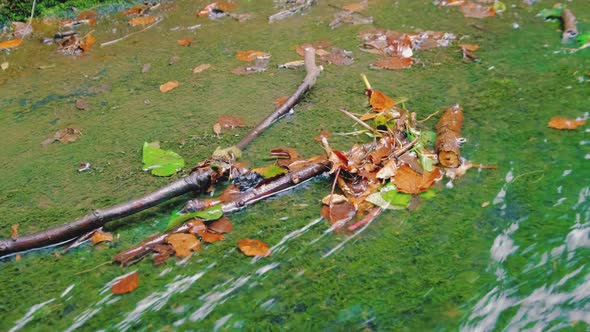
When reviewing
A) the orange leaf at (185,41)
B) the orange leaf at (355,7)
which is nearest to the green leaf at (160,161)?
the orange leaf at (185,41)

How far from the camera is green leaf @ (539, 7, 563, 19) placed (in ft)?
12.0

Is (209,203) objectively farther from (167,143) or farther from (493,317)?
(493,317)

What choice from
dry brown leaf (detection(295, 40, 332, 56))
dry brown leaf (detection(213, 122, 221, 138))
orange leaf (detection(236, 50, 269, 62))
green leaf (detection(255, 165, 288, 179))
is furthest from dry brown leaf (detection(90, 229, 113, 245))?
dry brown leaf (detection(295, 40, 332, 56))

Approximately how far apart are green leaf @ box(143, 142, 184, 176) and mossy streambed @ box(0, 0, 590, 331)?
57 millimetres

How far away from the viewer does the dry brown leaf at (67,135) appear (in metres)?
2.93

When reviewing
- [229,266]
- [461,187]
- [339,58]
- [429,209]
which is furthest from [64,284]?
[339,58]

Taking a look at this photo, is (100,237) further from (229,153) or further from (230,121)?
(230,121)

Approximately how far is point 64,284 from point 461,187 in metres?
1.71

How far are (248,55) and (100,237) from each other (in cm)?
191

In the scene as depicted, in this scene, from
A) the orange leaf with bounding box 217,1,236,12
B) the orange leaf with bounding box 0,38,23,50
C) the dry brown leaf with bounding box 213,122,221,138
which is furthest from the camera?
the orange leaf with bounding box 217,1,236,12

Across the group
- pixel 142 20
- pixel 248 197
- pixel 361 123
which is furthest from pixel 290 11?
pixel 248 197

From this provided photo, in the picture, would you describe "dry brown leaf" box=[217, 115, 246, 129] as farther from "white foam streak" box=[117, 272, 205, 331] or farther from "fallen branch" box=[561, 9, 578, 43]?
"fallen branch" box=[561, 9, 578, 43]

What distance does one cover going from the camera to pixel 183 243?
82.4 inches

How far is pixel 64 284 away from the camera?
6.55 ft
